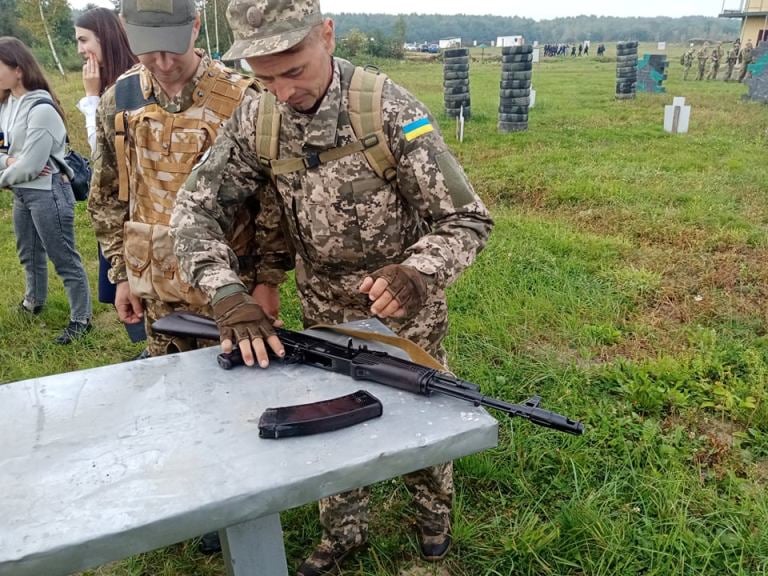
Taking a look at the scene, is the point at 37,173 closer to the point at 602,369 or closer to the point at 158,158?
the point at 158,158

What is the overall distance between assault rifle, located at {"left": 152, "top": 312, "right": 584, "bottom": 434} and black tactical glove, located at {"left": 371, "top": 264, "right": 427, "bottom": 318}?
161mm

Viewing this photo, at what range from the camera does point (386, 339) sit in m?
1.85

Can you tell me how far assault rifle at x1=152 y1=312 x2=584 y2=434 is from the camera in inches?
59.4

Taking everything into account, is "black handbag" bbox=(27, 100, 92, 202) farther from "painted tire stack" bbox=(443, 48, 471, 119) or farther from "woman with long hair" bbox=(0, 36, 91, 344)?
"painted tire stack" bbox=(443, 48, 471, 119)

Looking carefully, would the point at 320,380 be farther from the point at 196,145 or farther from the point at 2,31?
the point at 2,31

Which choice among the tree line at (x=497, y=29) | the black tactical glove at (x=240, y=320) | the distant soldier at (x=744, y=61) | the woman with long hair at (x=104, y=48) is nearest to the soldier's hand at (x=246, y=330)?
the black tactical glove at (x=240, y=320)

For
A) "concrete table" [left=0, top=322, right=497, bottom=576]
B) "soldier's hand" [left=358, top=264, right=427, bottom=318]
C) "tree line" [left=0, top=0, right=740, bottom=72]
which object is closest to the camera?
"concrete table" [left=0, top=322, right=497, bottom=576]

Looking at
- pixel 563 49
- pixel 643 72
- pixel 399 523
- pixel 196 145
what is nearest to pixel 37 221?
pixel 196 145

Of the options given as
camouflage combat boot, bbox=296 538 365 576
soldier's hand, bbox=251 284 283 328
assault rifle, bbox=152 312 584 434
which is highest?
assault rifle, bbox=152 312 584 434

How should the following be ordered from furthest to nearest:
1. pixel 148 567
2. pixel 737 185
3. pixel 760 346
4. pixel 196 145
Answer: pixel 737 185 < pixel 760 346 < pixel 148 567 < pixel 196 145

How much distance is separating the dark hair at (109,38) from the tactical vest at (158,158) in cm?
60

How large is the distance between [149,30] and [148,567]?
1916mm

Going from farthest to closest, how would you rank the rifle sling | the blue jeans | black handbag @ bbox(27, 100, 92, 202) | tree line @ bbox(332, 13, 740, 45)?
tree line @ bbox(332, 13, 740, 45) → black handbag @ bbox(27, 100, 92, 202) → the blue jeans → the rifle sling

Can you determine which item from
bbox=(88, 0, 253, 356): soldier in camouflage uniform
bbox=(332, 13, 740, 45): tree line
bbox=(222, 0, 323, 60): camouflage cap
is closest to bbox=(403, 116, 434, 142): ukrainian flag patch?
bbox=(222, 0, 323, 60): camouflage cap
